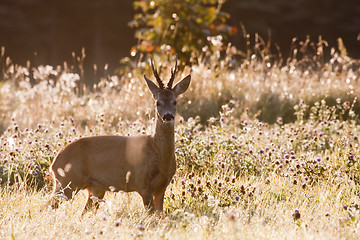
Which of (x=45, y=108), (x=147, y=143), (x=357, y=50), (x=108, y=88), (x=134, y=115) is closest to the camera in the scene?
(x=147, y=143)

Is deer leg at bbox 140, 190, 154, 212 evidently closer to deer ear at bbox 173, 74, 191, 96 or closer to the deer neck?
the deer neck

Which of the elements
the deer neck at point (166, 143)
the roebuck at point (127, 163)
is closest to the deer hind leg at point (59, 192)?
the roebuck at point (127, 163)

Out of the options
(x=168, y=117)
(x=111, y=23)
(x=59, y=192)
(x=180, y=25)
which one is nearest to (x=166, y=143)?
(x=168, y=117)

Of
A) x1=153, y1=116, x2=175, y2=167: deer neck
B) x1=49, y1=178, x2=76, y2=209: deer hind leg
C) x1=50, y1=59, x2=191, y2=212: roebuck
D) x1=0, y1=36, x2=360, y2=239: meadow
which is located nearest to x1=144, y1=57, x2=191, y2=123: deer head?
x1=50, y1=59, x2=191, y2=212: roebuck

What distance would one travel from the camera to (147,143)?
16.1 ft

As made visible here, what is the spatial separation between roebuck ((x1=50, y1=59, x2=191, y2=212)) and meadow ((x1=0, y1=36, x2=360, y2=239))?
0.57ft

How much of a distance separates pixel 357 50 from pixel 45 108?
69.5ft

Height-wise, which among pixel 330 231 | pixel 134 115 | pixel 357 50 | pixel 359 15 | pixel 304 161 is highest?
pixel 359 15

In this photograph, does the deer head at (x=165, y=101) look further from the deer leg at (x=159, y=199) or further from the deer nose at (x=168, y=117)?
the deer leg at (x=159, y=199)

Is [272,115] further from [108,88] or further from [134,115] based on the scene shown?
[108,88]

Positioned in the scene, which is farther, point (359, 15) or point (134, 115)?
point (359, 15)

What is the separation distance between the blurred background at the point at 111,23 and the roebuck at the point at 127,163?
22.3 metres

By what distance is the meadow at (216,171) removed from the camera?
418 cm

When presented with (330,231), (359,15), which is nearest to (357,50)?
(359,15)
